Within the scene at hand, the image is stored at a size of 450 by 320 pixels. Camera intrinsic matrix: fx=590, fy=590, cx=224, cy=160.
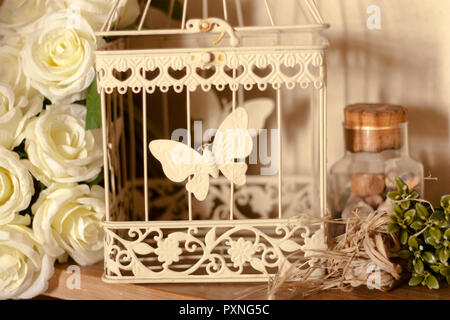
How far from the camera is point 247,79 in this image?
722 mm

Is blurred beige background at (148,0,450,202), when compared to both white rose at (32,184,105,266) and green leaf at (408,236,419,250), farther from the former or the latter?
white rose at (32,184,105,266)

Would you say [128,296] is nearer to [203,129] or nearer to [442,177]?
[203,129]

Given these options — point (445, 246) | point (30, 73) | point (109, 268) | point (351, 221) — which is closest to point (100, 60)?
point (30, 73)

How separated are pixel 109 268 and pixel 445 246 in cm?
42

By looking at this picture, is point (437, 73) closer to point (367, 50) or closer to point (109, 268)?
point (367, 50)

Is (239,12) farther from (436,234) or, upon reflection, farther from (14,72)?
(436,234)

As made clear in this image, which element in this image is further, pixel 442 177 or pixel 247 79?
pixel 442 177

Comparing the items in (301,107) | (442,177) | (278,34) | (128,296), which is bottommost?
(128,296)

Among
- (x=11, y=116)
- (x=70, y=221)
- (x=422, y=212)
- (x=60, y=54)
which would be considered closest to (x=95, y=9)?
Answer: (x=60, y=54)

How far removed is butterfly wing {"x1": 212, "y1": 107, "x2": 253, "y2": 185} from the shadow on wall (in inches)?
10.9

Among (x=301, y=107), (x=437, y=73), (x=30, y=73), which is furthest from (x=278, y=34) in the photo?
(x=30, y=73)

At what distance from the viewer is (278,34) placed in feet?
3.00

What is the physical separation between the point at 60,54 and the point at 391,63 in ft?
1.65
